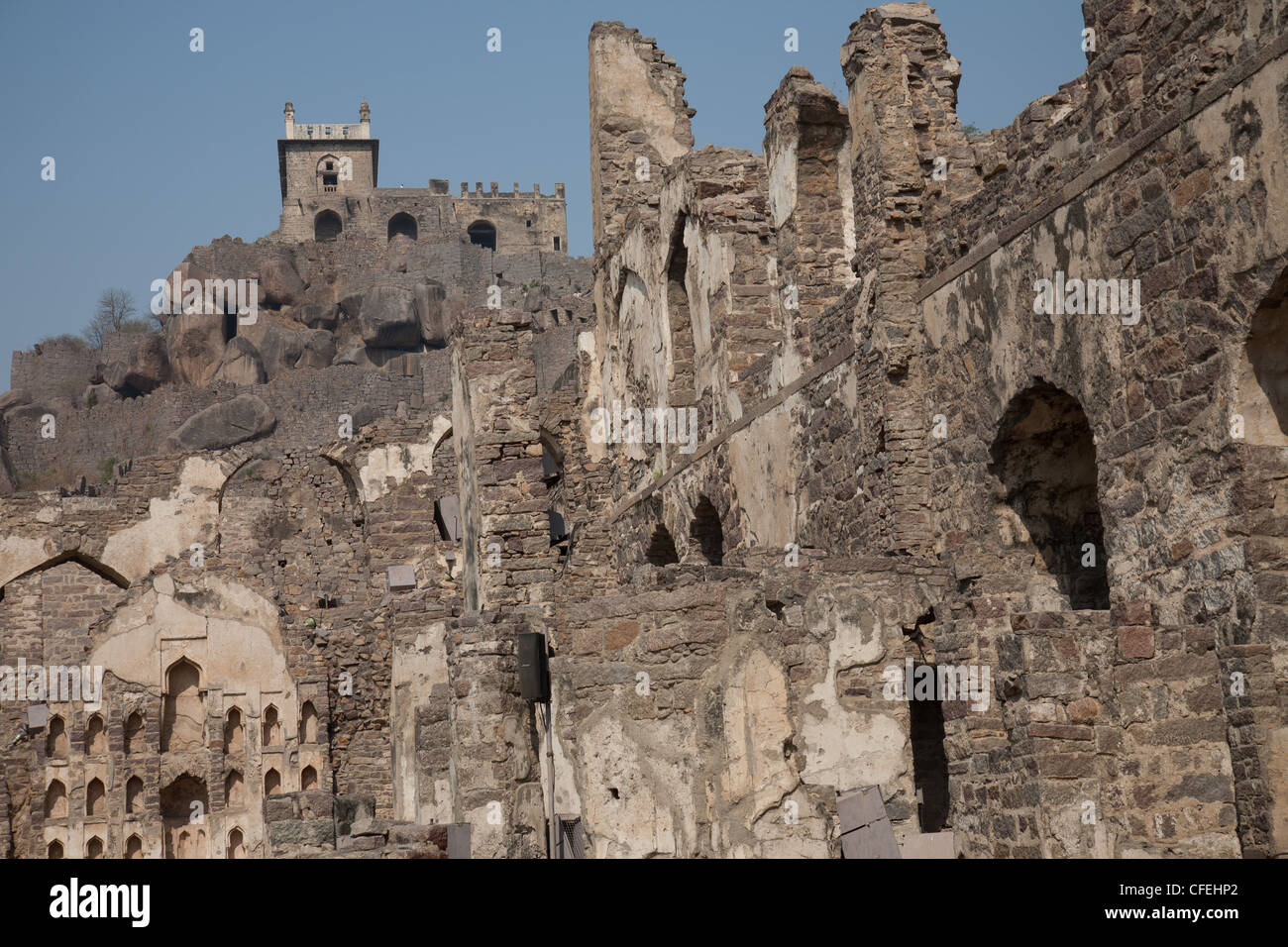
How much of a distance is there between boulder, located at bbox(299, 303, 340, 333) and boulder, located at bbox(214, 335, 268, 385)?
2867 millimetres

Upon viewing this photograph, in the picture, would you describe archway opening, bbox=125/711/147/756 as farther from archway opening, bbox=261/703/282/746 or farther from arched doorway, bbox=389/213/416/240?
arched doorway, bbox=389/213/416/240

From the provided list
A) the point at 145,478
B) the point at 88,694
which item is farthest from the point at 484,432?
the point at 145,478

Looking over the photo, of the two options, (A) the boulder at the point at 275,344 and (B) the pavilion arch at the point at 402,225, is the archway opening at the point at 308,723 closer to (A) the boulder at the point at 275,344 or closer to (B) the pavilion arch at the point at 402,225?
(A) the boulder at the point at 275,344

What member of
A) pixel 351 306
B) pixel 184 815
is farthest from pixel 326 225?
pixel 184 815

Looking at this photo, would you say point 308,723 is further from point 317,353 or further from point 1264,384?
point 317,353

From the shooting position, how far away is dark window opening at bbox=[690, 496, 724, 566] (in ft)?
51.7

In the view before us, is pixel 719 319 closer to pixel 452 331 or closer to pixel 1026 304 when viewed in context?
pixel 452 331

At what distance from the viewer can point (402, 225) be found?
68.3 meters

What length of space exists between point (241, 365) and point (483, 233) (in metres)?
18.3

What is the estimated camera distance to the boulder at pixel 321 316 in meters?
55.5

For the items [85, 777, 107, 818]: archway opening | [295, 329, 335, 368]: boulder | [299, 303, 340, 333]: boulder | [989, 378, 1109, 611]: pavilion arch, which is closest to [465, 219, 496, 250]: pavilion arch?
[299, 303, 340, 333]: boulder

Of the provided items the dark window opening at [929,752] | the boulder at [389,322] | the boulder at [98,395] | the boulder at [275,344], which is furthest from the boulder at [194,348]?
the dark window opening at [929,752]

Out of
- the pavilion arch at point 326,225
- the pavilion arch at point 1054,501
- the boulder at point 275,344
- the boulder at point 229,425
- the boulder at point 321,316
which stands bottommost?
the pavilion arch at point 1054,501

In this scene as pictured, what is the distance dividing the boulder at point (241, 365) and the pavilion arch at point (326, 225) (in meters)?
16.8
